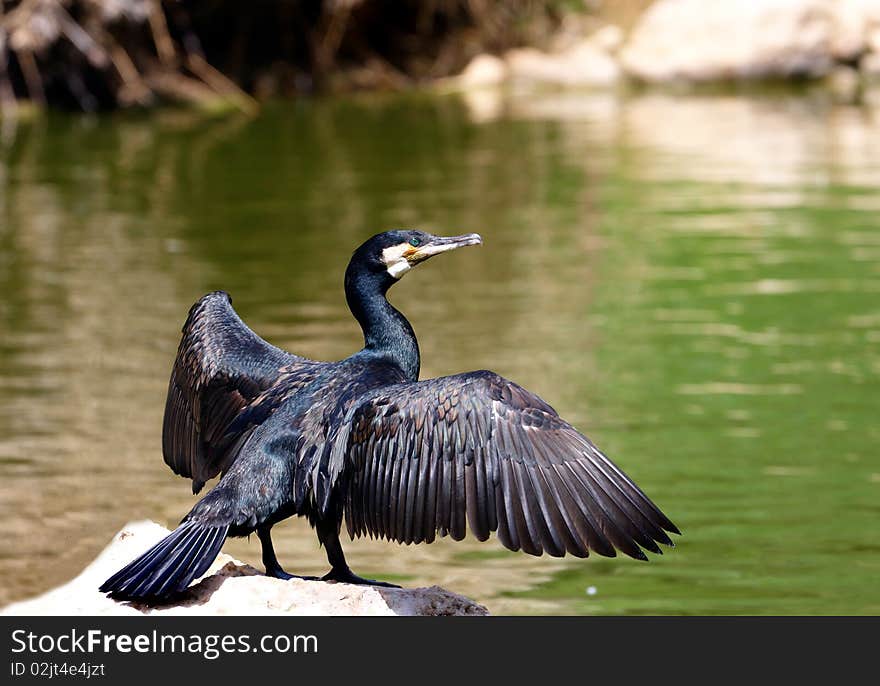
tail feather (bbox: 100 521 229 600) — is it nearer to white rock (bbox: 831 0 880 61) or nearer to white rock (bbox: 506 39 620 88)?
white rock (bbox: 831 0 880 61)

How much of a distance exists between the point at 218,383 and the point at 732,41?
18484 mm

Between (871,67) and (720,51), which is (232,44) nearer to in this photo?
(720,51)

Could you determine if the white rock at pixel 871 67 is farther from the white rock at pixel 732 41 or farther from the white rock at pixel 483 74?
the white rock at pixel 483 74

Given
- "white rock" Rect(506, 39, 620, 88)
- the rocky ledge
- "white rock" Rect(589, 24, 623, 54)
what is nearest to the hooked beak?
the rocky ledge

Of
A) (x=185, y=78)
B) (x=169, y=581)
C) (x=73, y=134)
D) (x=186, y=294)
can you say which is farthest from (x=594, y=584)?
(x=185, y=78)

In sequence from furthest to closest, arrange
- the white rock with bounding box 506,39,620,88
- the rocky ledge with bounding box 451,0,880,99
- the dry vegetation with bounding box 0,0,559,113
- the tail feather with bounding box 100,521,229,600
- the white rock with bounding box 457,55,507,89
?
1. the white rock with bounding box 457,55,507,89
2. the white rock with bounding box 506,39,620,88
3. the rocky ledge with bounding box 451,0,880,99
4. the dry vegetation with bounding box 0,0,559,113
5. the tail feather with bounding box 100,521,229,600

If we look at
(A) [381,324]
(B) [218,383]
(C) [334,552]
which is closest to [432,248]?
(A) [381,324]

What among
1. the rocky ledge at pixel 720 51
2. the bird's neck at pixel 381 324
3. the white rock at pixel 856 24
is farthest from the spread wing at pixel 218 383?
the white rock at pixel 856 24

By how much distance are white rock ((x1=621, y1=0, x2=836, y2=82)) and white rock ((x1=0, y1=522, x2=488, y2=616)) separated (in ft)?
62.1

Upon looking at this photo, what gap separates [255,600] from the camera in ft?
15.7

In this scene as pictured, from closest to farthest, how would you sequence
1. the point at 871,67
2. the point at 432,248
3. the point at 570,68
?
the point at 432,248 → the point at 871,67 → the point at 570,68

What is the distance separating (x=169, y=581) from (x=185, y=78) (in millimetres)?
18538

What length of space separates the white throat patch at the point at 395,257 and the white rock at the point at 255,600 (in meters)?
1.16

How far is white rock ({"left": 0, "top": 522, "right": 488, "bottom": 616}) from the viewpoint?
472cm
